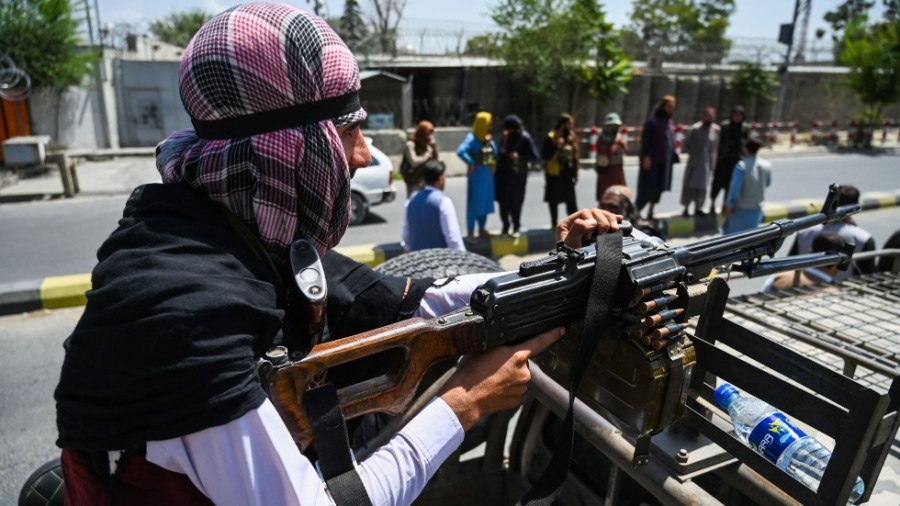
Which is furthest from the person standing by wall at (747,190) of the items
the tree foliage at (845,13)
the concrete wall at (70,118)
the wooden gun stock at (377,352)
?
the tree foliage at (845,13)

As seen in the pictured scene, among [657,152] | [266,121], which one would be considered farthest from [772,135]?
[266,121]

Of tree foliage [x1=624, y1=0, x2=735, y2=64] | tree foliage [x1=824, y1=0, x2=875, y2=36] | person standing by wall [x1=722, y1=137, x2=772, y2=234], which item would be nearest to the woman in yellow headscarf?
person standing by wall [x1=722, y1=137, x2=772, y2=234]

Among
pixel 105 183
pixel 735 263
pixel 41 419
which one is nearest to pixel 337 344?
pixel 735 263

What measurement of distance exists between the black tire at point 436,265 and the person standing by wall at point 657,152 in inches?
249

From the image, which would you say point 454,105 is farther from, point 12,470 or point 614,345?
point 614,345

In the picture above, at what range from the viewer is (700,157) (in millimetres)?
9000

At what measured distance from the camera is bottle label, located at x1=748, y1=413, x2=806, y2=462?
1516 mm

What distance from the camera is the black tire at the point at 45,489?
1630 mm

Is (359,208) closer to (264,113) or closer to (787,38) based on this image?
(264,113)

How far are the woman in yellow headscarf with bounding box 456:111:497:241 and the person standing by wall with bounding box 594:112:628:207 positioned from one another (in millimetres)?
1562

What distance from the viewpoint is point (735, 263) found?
82.6 inches

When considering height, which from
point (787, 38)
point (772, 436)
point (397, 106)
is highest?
point (787, 38)

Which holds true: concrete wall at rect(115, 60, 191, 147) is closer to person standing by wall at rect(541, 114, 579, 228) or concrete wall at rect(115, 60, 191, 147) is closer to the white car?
the white car

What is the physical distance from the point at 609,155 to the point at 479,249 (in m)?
2.25
